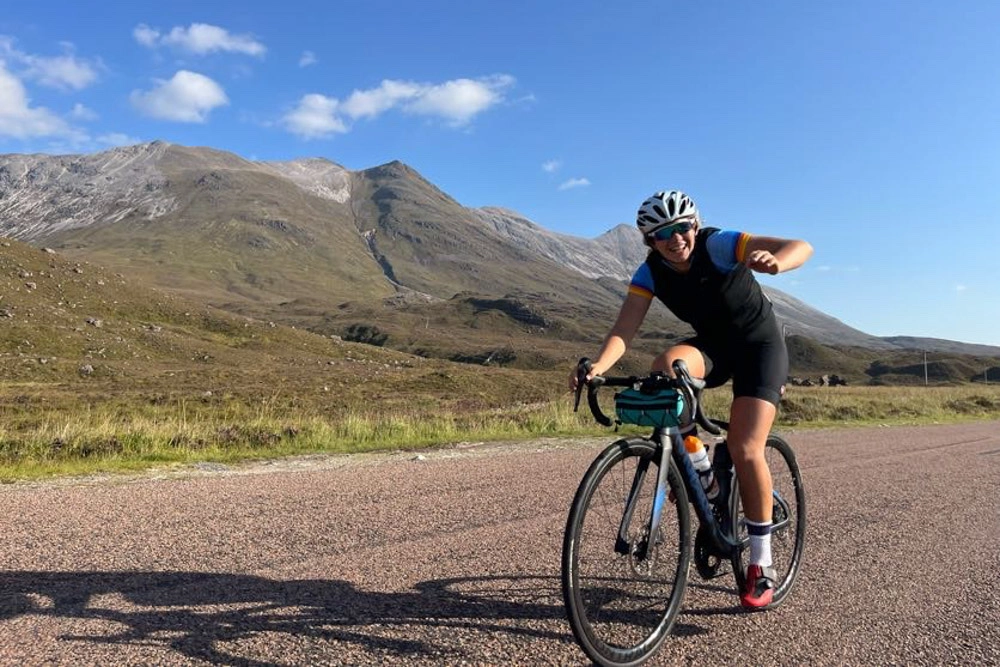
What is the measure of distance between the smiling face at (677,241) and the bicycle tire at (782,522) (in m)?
1.35

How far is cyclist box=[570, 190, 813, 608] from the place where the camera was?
3697 mm

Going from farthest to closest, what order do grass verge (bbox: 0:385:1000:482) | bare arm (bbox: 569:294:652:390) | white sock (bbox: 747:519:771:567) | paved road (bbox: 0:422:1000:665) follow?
grass verge (bbox: 0:385:1000:482) < bare arm (bbox: 569:294:652:390) < white sock (bbox: 747:519:771:567) < paved road (bbox: 0:422:1000:665)

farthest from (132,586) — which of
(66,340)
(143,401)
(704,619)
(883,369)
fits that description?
(883,369)

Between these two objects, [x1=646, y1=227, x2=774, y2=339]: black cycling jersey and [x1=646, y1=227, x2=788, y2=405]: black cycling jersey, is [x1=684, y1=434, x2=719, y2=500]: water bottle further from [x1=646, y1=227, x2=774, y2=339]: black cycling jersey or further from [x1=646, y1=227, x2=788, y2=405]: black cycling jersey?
[x1=646, y1=227, x2=774, y2=339]: black cycling jersey

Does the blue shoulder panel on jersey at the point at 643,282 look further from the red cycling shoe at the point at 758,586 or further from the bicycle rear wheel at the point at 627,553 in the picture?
the red cycling shoe at the point at 758,586

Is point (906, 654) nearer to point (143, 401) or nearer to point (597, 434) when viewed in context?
point (597, 434)

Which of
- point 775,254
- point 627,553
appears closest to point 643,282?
point 775,254

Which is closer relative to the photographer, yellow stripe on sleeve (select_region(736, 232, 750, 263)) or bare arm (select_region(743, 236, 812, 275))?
bare arm (select_region(743, 236, 812, 275))

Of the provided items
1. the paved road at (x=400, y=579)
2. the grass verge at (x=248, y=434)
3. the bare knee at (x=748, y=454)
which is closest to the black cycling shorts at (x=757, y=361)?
the bare knee at (x=748, y=454)

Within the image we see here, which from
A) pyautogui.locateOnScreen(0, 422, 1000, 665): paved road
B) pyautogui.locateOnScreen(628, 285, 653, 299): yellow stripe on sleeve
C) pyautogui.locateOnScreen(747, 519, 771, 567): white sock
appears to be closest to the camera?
pyautogui.locateOnScreen(0, 422, 1000, 665): paved road

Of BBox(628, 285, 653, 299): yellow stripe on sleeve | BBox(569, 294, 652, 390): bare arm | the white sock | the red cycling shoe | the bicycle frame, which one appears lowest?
the red cycling shoe

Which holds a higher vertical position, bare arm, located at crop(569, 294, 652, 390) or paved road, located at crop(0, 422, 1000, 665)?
bare arm, located at crop(569, 294, 652, 390)

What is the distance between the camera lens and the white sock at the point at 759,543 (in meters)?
3.80

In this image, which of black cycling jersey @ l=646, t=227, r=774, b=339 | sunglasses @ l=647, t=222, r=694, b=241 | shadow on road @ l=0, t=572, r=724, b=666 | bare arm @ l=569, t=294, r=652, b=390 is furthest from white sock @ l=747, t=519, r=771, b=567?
sunglasses @ l=647, t=222, r=694, b=241
